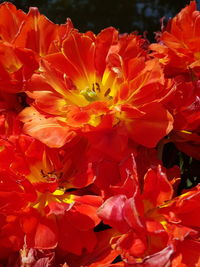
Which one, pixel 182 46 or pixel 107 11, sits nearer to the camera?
pixel 182 46

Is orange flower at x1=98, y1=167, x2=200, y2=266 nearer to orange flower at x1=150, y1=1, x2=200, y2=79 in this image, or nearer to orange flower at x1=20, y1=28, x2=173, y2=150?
orange flower at x1=20, y1=28, x2=173, y2=150

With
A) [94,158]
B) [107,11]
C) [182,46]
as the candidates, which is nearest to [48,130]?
[94,158]

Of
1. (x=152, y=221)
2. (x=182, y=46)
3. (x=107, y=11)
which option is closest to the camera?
(x=152, y=221)

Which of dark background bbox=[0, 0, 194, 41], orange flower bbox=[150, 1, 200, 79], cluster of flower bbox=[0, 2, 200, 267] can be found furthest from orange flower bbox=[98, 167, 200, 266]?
dark background bbox=[0, 0, 194, 41]

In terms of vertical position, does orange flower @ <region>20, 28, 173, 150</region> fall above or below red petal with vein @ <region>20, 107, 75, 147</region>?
above

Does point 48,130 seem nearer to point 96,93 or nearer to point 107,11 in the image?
point 96,93

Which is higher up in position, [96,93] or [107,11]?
[96,93]

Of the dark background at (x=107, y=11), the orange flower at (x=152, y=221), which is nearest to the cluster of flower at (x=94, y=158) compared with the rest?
the orange flower at (x=152, y=221)
